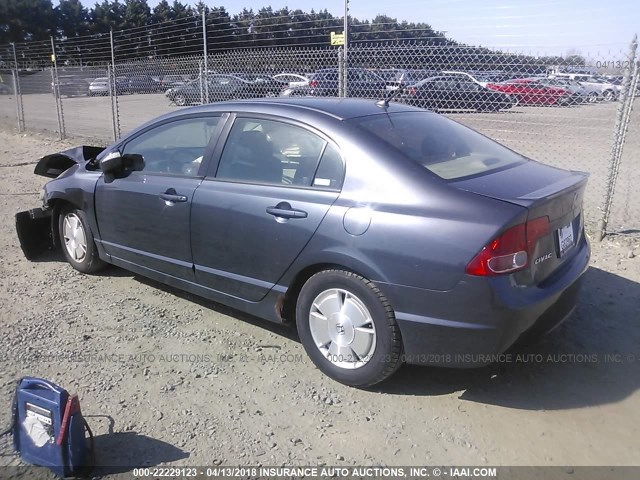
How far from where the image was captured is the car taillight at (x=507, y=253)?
269 cm

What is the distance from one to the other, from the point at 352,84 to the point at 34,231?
5.97 m

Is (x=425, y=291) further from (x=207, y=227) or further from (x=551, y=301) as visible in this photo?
(x=207, y=227)

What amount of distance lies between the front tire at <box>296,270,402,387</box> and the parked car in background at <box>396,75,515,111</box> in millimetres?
8174

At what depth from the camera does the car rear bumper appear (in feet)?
8.96

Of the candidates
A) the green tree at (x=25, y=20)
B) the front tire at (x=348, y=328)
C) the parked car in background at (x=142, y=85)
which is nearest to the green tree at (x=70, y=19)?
the green tree at (x=25, y=20)

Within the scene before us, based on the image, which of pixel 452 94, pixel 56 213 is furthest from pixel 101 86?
pixel 56 213

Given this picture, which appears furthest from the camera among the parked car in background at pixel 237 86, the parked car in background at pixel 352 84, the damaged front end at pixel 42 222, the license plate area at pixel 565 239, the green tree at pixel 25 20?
the green tree at pixel 25 20

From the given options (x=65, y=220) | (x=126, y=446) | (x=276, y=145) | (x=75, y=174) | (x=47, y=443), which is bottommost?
(x=126, y=446)

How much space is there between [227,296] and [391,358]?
1.26 meters

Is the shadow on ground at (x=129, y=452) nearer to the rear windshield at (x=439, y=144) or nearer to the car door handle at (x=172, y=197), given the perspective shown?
the car door handle at (x=172, y=197)

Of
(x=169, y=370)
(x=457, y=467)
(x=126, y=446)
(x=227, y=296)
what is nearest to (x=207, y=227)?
(x=227, y=296)

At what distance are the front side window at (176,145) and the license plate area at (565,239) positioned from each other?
231cm

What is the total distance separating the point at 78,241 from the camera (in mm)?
4914

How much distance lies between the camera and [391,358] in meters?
3.02
